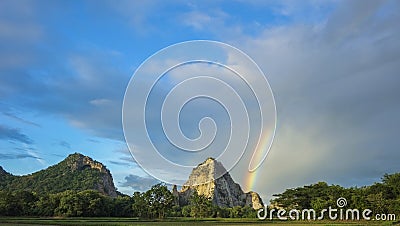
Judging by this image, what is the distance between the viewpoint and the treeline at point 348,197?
58000mm

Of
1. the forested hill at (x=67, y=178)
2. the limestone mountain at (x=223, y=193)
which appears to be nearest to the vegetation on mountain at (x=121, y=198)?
the forested hill at (x=67, y=178)

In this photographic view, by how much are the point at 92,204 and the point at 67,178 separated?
3467 cm

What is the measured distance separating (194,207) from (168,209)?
8.79 m

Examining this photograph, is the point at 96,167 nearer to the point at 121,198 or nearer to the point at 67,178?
the point at 67,178

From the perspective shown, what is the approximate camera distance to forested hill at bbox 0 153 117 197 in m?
78.0

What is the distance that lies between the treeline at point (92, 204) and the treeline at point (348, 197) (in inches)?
630

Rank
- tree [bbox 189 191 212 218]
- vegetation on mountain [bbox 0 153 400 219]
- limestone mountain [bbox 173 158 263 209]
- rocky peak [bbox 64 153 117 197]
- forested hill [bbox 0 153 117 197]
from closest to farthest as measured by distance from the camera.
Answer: vegetation on mountain [bbox 0 153 400 219] < tree [bbox 189 191 212 218] < forested hill [bbox 0 153 117 197] < rocky peak [bbox 64 153 117 197] < limestone mountain [bbox 173 158 263 209]

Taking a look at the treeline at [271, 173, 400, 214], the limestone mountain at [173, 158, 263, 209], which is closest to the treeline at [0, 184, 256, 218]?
the treeline at [271, 173, 400, 214]

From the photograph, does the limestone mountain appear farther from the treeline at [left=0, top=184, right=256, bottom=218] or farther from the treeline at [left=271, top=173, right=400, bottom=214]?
the treeline at [left=0, top=184, right=256, bottom=218]

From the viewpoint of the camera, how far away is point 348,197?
62750 mm

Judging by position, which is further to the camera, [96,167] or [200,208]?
[96,167]

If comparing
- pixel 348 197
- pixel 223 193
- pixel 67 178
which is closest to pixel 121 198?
pixel 67 178

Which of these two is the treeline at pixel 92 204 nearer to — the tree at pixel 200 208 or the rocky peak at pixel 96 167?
the tree at pixel 200 208

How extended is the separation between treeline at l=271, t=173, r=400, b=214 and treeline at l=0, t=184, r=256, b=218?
16009 mm
